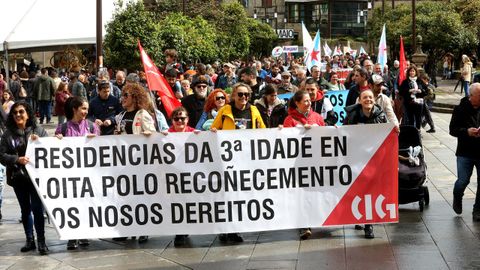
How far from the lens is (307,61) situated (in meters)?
22.3

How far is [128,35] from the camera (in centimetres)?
2312

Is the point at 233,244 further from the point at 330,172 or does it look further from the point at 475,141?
the point at 475,141

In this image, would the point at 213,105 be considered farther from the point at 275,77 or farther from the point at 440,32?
the point at 440,32

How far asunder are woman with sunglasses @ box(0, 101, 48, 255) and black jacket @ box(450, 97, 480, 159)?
171 inches

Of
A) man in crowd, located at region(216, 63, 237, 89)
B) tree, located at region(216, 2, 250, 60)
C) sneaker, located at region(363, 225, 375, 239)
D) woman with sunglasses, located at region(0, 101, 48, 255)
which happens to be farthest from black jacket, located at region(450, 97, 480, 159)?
tree, located at region(216, 2, 250, 60)

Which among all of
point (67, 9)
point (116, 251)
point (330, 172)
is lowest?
point (116, 251)

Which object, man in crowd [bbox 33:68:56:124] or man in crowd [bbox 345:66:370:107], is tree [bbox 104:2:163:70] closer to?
man in crowd [bbox 33:68:56:124]

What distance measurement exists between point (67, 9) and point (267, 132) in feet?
47.3

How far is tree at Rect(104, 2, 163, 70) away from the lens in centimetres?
2317

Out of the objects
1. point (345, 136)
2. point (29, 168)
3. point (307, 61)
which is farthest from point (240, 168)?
point (307, 61)

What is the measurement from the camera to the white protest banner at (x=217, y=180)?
8.42 metres

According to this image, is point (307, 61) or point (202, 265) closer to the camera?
point (202, 265)

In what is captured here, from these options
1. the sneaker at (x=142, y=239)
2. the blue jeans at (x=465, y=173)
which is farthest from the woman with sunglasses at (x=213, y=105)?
the blue jeans at (x=465, y=173)

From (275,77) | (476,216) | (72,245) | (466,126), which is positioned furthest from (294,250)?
(275,77)
